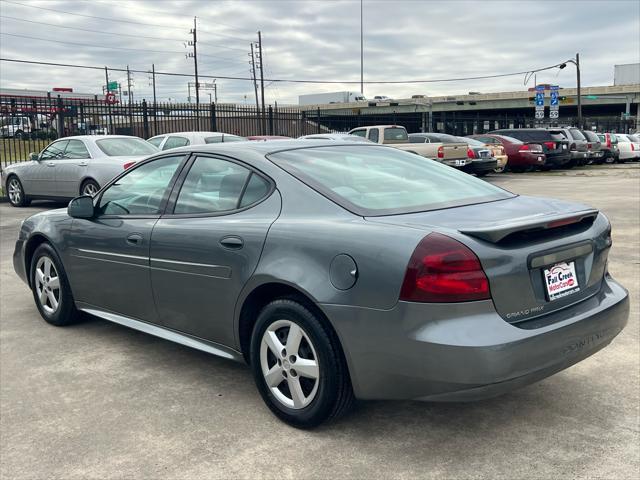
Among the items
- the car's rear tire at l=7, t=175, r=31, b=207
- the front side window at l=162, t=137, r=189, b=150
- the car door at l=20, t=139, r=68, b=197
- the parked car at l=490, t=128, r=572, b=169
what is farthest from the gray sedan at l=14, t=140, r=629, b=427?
the parked car at l=490, t=128, r=572, b=169

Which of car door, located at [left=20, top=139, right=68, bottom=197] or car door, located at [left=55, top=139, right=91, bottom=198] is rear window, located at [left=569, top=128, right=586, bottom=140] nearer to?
car door, located at [left=55, top=139, right=91, bottom=198]

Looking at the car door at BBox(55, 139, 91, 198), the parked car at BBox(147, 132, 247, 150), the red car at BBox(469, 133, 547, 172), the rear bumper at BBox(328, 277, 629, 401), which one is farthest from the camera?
the red car at BBox(469, 133, 547, 172)

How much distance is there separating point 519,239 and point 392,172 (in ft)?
3.60

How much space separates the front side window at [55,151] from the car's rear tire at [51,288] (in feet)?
25.8

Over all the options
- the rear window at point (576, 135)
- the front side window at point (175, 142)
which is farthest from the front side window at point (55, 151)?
the rear window at point (576, 135)

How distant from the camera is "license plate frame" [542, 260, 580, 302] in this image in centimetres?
297

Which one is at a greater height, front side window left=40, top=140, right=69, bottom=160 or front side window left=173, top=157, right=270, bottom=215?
front side window left=40, top=140, right=69, bottom=160

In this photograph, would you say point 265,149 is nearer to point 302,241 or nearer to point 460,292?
point 302,241

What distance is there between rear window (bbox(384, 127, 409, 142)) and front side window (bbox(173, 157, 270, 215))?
1541cm

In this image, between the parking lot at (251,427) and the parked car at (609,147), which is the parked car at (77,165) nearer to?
the parking lot at (251,427)

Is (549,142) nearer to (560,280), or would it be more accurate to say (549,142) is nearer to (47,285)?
(47,285)

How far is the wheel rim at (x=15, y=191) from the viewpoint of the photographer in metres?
13.5

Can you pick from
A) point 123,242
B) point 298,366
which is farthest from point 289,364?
point 123,242

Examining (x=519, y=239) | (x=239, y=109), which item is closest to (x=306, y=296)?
(x=519, y=239)
